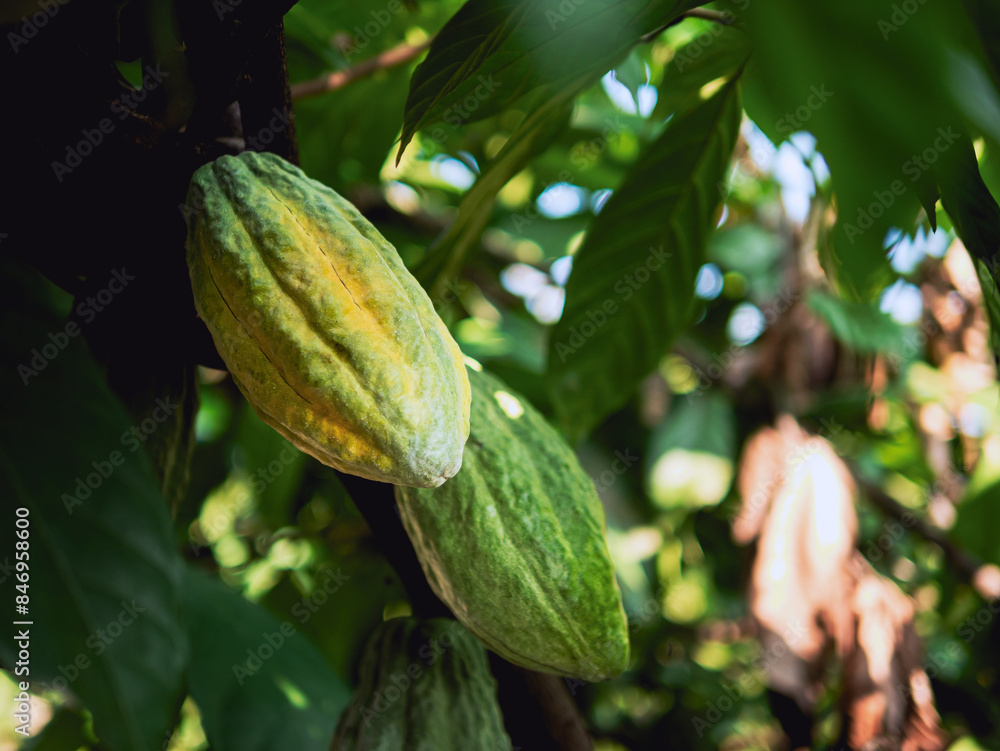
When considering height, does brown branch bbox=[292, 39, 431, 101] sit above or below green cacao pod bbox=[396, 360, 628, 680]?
above

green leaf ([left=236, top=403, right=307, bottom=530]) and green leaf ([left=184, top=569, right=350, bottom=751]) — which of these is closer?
green leaf ([left=184, top=569, right=350, bottom=751])

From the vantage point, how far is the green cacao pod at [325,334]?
0.46m

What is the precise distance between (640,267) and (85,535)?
0.74 m

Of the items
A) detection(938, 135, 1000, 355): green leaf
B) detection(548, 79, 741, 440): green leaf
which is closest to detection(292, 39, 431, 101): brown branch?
detection(548, 79, 741, 440): green leaf

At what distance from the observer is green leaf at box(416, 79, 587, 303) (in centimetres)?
79

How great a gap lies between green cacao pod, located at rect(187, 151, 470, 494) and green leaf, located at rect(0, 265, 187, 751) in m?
0.12

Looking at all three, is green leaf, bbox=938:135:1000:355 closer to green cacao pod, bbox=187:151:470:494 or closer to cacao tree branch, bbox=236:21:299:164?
green cacao pod, bbox=187:151:470:494

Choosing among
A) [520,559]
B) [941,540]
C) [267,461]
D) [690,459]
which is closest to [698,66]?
[520,559]

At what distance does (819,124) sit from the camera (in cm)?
29

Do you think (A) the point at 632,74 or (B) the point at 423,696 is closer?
(B) the point at 423,696

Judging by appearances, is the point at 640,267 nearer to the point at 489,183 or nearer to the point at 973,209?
the point at 489,183

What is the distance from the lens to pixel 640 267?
3.40ft

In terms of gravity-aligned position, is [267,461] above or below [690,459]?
above

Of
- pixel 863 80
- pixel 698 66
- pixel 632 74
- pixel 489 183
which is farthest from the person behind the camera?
pixel 632 74
